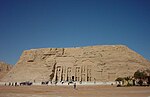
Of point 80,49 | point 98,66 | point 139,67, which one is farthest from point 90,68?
point 139,67

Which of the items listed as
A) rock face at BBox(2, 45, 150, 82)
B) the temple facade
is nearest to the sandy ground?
rock face at BBox(2, 45, 150, 82)

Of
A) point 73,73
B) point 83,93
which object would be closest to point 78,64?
point 73,73

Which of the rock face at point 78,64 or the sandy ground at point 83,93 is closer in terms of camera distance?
the sandy ground at point 83,93

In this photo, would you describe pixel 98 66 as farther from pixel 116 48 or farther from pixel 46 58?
pixel 46 58

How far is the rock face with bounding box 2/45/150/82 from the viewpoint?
5575cm

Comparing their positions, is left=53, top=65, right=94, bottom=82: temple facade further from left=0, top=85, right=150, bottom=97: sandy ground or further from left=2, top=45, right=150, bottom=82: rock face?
left=0, top=85, right=150, bottom=97: sandy ground

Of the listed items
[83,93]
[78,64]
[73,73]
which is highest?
[78,64]

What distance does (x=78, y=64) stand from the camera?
62.2m

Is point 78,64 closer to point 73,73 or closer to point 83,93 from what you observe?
point 73,73

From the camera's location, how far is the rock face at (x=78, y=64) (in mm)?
55750

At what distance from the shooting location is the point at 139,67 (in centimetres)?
5347

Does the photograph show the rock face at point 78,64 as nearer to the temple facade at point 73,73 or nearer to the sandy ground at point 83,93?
the temple facade at point 73,73

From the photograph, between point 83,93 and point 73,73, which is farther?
point 73,73

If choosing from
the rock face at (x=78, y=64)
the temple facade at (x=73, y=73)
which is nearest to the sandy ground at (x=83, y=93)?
the rock face at (x=78, y=64)
